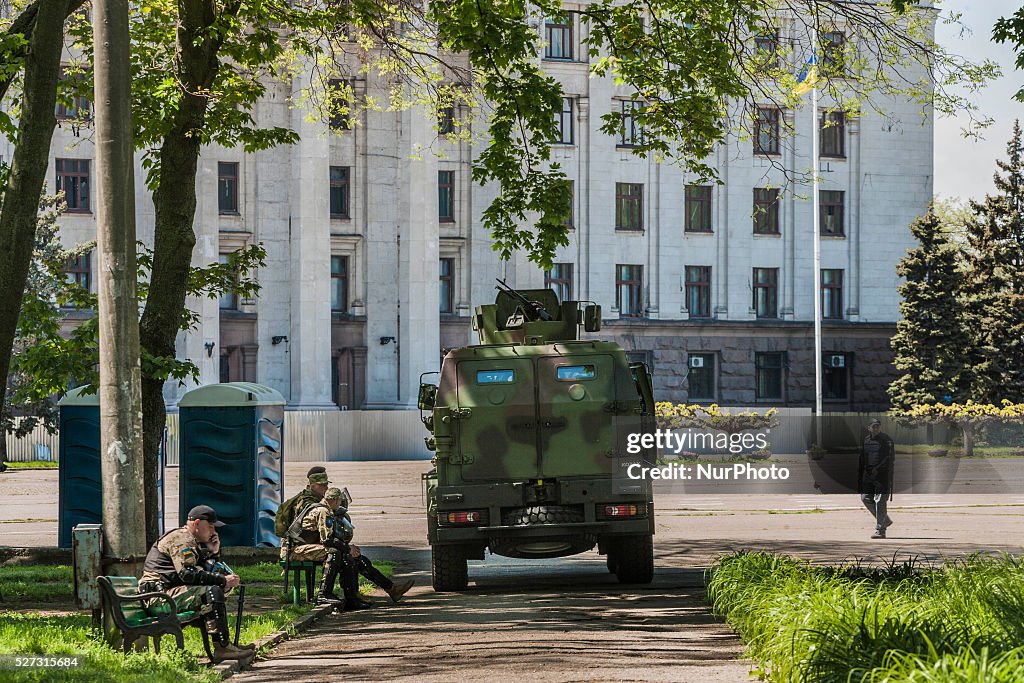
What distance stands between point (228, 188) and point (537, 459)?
3869 cm

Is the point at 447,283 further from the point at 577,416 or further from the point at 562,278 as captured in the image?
the point at 577,416

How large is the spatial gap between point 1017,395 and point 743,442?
34.8ft

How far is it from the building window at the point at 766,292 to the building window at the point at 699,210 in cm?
282

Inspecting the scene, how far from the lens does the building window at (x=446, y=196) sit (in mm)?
56562

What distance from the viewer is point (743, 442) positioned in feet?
154

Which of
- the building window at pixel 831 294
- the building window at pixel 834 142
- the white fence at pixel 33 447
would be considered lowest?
the white fence at pixel 33 447

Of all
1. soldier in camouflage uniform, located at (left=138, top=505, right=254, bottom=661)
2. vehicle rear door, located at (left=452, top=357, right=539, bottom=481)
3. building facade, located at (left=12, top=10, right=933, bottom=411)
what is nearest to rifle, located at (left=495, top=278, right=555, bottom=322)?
vehicle rear door, located at (left=452, top=357, right=539, bottom=481)

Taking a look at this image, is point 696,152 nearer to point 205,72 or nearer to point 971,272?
point 205,72

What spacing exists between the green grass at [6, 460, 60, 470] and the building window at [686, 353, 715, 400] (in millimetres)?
24302

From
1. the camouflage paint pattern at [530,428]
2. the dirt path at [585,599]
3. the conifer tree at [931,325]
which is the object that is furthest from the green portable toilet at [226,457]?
the conifer tree at [931,325]

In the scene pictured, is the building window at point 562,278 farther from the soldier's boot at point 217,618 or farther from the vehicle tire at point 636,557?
the soldier's boot at point 217,618

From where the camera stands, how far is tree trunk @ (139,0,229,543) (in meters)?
17.1

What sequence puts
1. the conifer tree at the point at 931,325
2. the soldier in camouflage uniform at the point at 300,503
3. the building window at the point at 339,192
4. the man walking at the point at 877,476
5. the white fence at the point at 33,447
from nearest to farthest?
the soldier in camouflage uniform at the point at 300,503 < the man walking at the point at 877,476 < the white fence at the point at 33,447 < the conifer tree at the point at 931,325 < the building window at the point at 339,192

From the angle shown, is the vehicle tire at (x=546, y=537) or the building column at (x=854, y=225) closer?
the vehicle tire at (x=546, y=537)
